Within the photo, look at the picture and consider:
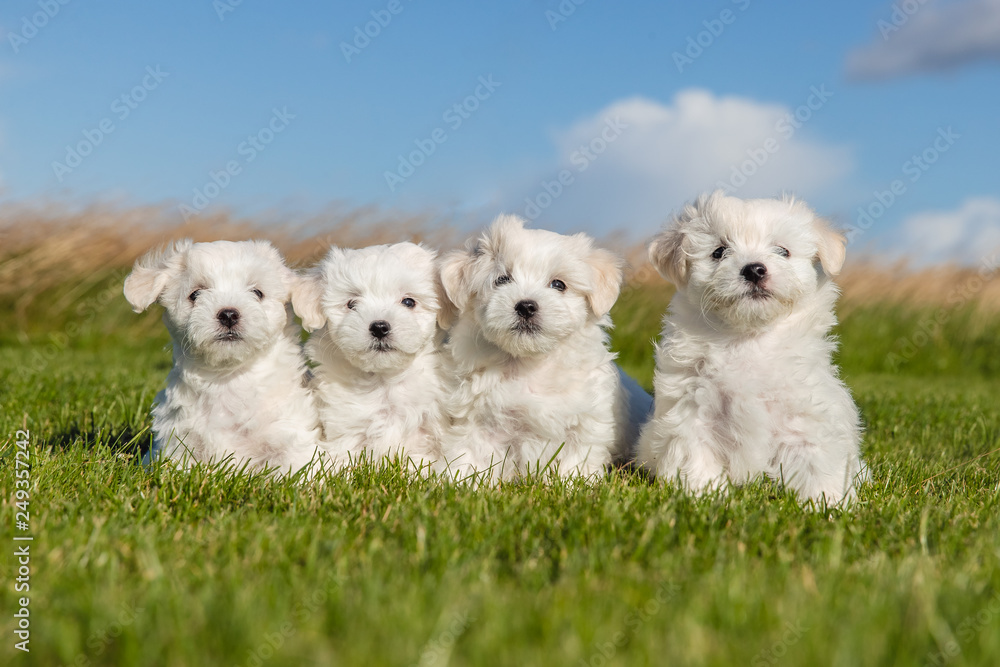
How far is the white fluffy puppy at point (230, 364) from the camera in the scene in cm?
453

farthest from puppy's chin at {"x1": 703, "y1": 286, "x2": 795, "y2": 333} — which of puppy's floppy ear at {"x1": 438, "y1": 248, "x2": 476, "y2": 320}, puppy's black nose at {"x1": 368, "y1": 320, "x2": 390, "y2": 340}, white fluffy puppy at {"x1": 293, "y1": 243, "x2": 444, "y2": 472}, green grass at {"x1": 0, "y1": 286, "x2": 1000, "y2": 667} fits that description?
puppy's black nose at {"x1": 368, "y1": 320, "x2": 390, "y2": 340}

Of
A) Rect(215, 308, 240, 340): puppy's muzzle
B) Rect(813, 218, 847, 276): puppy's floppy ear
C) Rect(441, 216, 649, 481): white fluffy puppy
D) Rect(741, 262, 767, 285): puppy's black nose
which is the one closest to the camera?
Rect(741, 262, 767, 285): puppy's black nose

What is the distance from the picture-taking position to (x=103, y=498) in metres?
3.86

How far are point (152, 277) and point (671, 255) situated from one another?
9.78ft

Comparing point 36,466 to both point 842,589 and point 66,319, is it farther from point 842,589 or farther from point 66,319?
point 66,319

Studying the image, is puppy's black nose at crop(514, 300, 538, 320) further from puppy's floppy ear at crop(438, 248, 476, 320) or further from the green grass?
the green grass

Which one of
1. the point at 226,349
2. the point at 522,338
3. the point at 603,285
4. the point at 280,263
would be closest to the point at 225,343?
the point at 226,349

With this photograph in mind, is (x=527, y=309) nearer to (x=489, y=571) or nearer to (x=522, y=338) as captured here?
(x=522, y=338)

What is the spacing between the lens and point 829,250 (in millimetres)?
4375

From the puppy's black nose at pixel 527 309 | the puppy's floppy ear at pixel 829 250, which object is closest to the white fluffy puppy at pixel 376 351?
the puppy's black nose at pixel 527 309

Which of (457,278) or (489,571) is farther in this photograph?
(457,278)

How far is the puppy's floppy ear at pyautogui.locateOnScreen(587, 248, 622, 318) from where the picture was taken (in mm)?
4664

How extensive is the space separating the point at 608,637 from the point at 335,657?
72 cm

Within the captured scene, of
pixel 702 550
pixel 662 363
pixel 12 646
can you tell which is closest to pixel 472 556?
pixel 702 550
